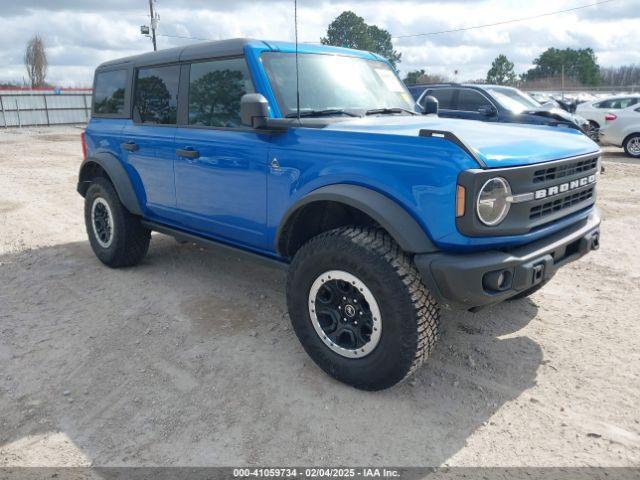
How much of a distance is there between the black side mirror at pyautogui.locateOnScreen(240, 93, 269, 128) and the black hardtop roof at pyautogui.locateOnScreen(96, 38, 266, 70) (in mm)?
665

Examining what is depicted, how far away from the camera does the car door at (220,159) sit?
360 centimetres

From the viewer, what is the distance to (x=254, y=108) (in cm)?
317

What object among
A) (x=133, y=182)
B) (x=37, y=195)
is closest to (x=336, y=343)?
(x=133, y=182)

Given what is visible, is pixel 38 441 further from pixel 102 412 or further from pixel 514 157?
pixel 514 157

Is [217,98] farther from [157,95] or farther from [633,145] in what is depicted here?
[633,145]

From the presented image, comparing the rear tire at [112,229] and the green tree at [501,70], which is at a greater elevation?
the green tree at [501,70]

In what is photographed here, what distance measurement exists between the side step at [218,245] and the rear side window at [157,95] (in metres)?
0.91

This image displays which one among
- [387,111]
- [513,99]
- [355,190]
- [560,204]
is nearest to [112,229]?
[387,111]

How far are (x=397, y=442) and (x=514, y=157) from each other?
1.59m

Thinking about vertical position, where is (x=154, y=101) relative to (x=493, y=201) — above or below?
above

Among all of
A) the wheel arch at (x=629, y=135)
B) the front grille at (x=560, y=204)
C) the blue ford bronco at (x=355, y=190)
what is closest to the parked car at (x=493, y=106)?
the wheel arch at (x=629, y=135)

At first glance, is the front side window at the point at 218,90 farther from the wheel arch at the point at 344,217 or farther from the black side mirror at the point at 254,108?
the wheel arch at the point at 344,217

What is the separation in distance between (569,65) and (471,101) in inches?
2781

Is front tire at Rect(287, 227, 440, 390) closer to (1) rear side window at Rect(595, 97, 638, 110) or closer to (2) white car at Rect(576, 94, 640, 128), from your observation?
Answer: (2) white car at Rect(576, 94, 640, 128)
